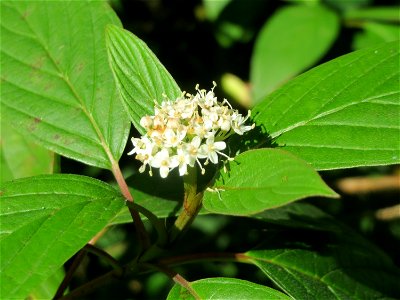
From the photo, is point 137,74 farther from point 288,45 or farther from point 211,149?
point 288,45

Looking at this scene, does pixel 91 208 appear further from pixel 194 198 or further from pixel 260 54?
pixel 260 54

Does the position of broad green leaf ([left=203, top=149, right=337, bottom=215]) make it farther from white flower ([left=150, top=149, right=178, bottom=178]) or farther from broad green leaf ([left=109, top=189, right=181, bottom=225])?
broad green leaf ([left=109, top=189, right=181, bottom=225])

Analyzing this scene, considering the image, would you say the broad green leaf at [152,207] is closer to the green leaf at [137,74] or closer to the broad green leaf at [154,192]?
the broad green leaf at [154,192]

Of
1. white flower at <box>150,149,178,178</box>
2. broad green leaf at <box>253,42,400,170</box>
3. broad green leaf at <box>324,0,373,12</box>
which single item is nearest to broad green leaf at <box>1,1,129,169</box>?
white flower at <box>150,149,178,178</box>

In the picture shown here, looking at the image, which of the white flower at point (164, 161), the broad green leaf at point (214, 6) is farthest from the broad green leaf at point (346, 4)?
the white flower at point (164, 161)

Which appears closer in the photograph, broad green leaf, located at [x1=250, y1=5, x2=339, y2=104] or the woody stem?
the woody stem

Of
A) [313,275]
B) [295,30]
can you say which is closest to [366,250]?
[313,275]

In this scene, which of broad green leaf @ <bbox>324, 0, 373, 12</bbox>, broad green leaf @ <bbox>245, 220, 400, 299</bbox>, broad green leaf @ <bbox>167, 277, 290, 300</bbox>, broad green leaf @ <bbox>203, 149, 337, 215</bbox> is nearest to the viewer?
broad green leaf @ <bbox>203, 149, 337, 215</bbox>
